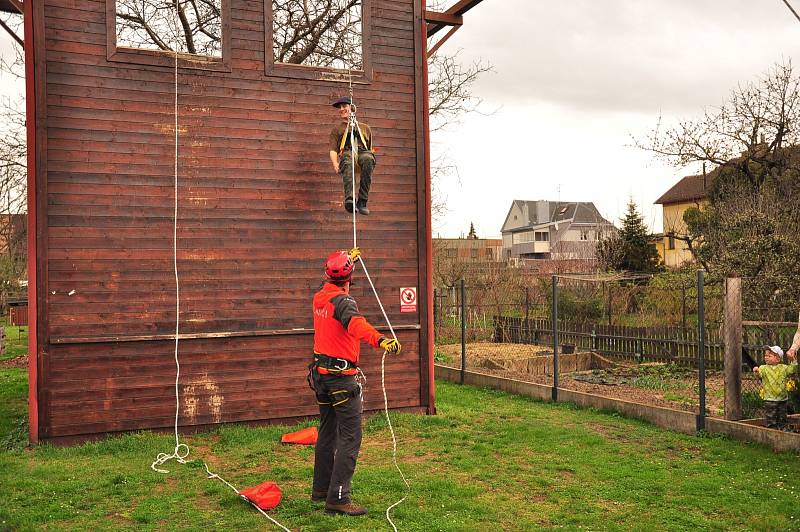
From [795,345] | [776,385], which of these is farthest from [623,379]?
[795,345]

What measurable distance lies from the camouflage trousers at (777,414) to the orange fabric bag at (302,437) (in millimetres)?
5381

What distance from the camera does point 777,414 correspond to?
856cm

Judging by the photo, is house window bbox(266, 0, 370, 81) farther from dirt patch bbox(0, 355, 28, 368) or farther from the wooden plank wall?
dirt patch bbox(0, 355, 28, 368)

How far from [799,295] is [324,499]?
37.3 ft

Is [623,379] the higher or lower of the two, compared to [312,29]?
lower

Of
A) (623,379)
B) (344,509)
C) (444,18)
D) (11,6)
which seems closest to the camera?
(344,509)

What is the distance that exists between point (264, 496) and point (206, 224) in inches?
176

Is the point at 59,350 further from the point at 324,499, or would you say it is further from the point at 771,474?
the point at 771,474

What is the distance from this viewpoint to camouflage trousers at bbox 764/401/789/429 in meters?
8.54

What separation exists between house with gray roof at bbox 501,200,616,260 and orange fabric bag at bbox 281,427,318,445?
55776 mm

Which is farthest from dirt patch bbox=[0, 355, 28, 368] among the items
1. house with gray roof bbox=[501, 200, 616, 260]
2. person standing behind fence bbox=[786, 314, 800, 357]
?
house with gray roof bbox=[501, 200, 616, 260]

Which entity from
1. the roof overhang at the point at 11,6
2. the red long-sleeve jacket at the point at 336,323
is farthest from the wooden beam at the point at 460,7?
the red long-sleeve jacket at the point at 336,323

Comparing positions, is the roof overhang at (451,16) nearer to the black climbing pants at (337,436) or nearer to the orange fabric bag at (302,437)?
the orange fabric bag at (302,437)

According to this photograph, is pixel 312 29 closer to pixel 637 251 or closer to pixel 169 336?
pixel 169 336
